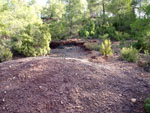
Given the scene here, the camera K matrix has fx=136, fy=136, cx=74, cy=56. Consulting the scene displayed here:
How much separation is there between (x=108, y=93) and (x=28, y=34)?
21.8ft

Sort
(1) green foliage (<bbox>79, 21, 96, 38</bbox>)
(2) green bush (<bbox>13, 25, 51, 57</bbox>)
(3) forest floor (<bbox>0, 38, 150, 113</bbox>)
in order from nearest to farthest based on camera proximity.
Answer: (3) forest floor (<bbox>0, 38, 150, 113</bbox>)
(2) green bush (<bbox>13, 25, 51, 57</bbox>)
(1) green foliage (<bbox>79, 21, 96, 38</bbox>)

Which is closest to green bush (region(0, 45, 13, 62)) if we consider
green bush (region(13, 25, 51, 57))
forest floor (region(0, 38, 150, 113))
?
green bush (region(13, 25, 51, 57))

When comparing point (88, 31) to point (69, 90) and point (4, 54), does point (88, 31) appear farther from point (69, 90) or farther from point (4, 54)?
point (69, 90)

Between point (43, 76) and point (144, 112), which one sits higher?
point (43, 76)

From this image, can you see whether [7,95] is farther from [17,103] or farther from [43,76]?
[43,76]

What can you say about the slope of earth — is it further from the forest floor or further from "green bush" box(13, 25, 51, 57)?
"green bush" box(13, 25, 51, 57)

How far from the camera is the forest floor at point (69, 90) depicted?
7.04ft

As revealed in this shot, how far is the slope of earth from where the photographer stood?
2145mm

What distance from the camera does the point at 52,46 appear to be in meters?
13.2

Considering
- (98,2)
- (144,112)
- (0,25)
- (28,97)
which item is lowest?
(144,112)

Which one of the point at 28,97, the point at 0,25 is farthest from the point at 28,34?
the point at 28,97

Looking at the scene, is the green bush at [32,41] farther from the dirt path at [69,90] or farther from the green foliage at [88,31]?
the green foliage at [88,31]

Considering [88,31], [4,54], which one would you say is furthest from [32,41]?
[88,31]

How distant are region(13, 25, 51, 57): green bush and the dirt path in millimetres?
4316
